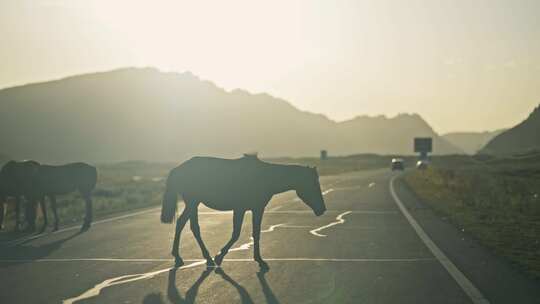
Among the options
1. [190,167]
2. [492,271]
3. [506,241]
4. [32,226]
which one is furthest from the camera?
[32,226]

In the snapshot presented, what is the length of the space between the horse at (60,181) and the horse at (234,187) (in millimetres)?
Answer: 7486

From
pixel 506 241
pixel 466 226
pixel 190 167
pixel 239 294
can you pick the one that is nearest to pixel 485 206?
pixel 466 226

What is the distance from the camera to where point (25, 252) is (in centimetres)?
1296

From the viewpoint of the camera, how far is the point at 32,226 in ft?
57.7

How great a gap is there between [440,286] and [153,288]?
13.6 feet

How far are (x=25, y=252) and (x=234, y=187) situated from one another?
511cm

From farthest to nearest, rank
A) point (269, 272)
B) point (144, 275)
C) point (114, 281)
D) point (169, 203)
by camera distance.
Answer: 1. point (169, 203)
2. point (269, 272)
3. point (144, 275)
4. point (114, 281)

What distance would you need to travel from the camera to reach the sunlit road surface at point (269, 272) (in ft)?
27.3

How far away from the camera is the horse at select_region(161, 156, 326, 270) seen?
1107 cm

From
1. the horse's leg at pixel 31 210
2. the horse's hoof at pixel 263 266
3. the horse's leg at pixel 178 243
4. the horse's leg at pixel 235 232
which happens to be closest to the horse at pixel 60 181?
the horse's leg at pixel 31 210

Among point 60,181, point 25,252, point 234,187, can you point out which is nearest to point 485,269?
point 234,187

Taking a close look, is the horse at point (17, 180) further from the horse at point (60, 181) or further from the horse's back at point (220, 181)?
the horse's back at point (220, 181)

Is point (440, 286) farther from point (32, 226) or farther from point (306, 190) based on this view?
point (32, 226)

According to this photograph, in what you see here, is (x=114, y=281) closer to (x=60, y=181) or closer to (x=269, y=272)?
(x=269, y=272)
